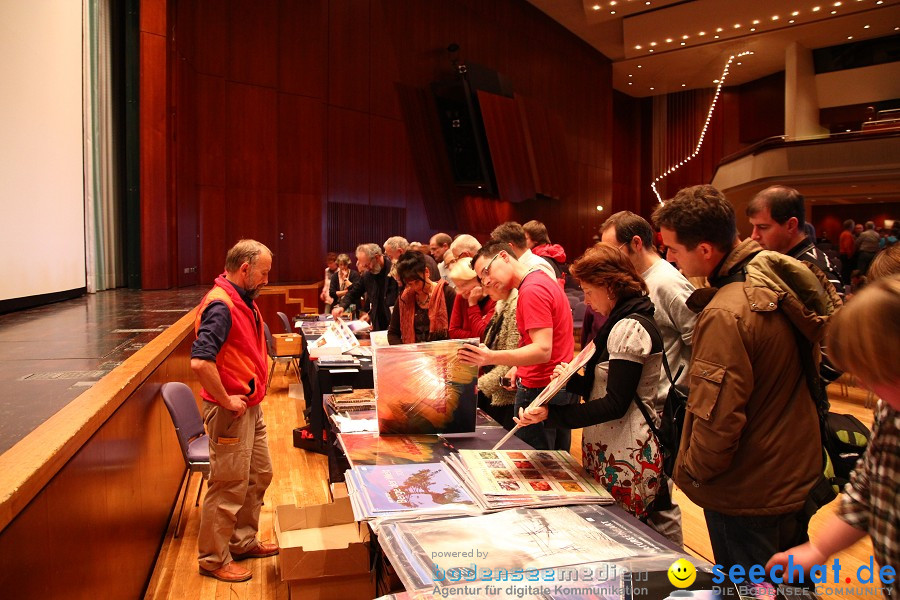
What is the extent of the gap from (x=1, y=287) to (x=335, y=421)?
2.77m

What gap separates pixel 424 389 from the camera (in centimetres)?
224

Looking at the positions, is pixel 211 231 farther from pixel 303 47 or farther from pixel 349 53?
pixel 349 53

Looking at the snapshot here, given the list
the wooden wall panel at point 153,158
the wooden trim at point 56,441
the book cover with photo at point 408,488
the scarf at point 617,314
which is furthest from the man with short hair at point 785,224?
the wooden wall panel at point 153,158

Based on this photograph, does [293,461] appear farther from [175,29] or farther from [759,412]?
[175,29]

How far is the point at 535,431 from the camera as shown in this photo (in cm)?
274

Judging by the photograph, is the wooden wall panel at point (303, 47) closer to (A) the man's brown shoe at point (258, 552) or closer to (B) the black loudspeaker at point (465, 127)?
(B) the black loudspeaker at point (465, 127)

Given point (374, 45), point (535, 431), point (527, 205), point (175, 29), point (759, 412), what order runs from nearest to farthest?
point (759, 412)
point (535, 431)
point (175, 29)
point (374, 45)
point (527, 205)

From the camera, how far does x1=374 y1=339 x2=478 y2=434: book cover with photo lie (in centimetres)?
220

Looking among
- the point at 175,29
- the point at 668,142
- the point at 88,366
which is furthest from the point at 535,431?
the point at 668,142

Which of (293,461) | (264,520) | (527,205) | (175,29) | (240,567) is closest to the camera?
(240,567)

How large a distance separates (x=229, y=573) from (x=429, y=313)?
184cm

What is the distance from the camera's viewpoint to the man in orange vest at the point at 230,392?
285 centimetres

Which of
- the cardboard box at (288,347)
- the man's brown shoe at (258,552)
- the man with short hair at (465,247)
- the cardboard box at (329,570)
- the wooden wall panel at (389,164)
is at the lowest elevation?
the man's brown shoe at (258,552)

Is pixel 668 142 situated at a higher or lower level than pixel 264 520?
higher
